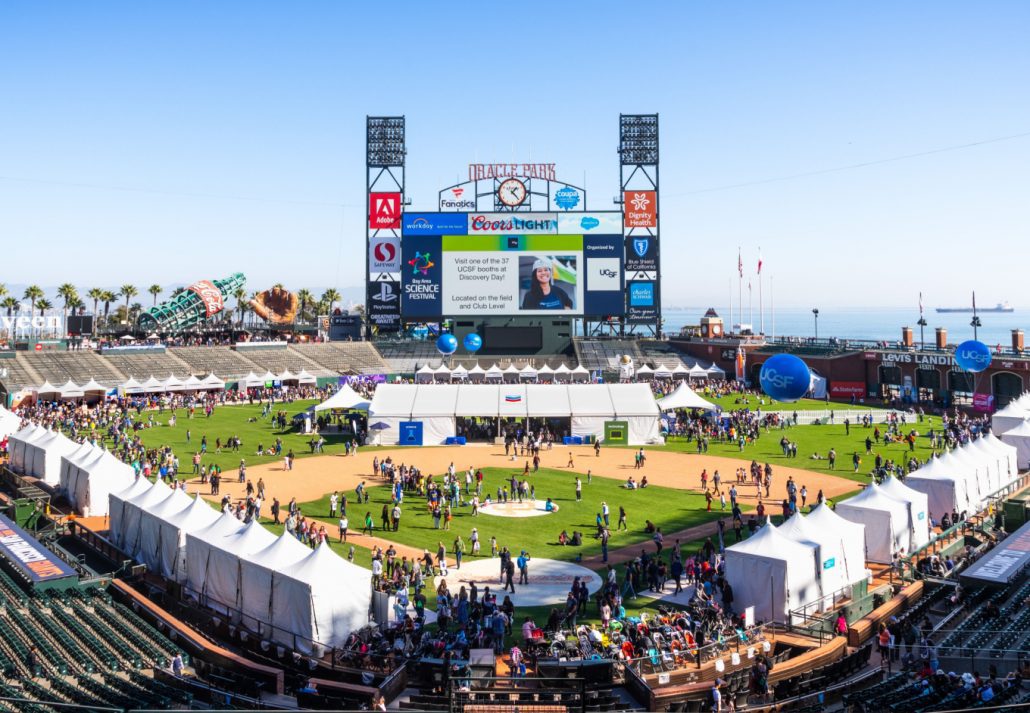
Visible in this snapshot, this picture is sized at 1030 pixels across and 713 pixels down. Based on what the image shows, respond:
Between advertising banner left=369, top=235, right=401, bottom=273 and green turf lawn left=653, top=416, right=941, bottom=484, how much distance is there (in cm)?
3799

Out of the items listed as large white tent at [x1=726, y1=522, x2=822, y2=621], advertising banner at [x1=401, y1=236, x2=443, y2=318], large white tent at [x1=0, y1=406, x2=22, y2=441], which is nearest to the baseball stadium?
large white tent at [x1=726, y1=522, x2=822, y2=621]

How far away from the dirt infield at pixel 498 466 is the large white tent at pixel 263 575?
43.4 ft

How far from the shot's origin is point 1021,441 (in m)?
40.4

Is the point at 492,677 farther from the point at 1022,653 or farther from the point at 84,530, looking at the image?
Answer: the point at 84,530

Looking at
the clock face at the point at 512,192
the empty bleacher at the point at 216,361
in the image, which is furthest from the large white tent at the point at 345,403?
the clock face at the point at 512,192

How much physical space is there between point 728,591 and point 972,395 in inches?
1906

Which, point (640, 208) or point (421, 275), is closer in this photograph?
point (421, 275)

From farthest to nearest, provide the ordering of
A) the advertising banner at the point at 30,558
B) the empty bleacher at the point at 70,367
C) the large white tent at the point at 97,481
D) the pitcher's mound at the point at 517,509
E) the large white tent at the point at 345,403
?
the empty bleacher at the point at 70,367
the large white tent at the point at 345,403
the pitcher's mound at the point at 517,509
the large white tent at the point at 97,481
the advertising banner at the point at 30,558

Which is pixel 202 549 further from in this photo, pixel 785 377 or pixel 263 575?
pixel 785 377

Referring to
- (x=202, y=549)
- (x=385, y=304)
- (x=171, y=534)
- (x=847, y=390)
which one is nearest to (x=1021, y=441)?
(x=847, y=390)

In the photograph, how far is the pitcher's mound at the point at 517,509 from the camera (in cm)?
3288

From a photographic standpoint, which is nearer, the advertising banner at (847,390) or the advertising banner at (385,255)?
the advertising banner at (847,390)

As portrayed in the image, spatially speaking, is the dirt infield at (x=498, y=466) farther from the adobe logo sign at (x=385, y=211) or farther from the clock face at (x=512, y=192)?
the clock face at (x=512, y=192)

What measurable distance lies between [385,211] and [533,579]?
62.0 meters
